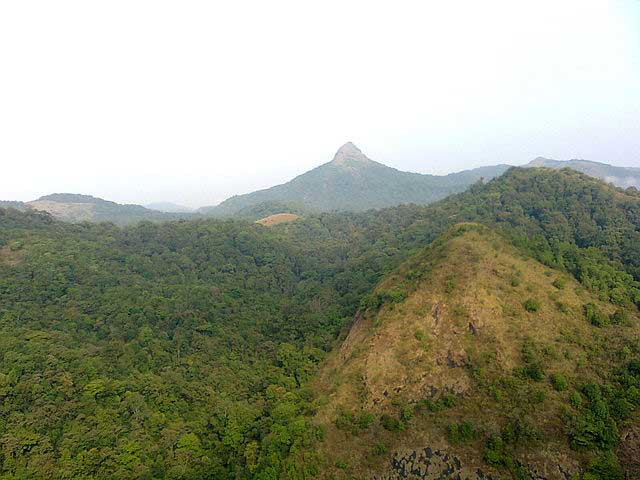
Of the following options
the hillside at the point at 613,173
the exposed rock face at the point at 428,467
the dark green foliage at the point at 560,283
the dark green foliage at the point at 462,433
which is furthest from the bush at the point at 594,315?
the hillside at the point at 613,173

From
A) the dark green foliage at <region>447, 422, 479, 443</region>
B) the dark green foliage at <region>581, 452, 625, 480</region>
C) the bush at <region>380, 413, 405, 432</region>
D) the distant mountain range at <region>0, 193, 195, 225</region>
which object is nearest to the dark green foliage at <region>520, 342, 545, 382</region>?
the dark green foliage at <region>581, 452, 625, 480</region>

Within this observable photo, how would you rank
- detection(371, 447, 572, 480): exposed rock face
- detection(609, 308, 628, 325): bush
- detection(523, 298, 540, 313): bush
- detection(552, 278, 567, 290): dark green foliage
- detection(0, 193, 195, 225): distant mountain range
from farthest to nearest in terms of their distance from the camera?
detection(0, 193, 195, 225): distant mountain range, detection(552, 278, 567, 290): dark green foliage, detection(523, 298, 540, 313): bush, detection(609, 308, 628, 325): bush, detection(371, 447, 572, 480): exposed rock face

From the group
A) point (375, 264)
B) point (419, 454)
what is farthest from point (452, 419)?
point (375, 264)

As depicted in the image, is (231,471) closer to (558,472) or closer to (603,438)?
(558,472)

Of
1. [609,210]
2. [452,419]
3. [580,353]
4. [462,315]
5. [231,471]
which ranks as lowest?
[231,471]

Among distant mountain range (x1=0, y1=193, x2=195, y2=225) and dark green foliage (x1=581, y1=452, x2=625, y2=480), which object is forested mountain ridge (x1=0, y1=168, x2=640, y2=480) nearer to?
dark green foliage (x1=581, y1=452, x2=625, y2=480)
